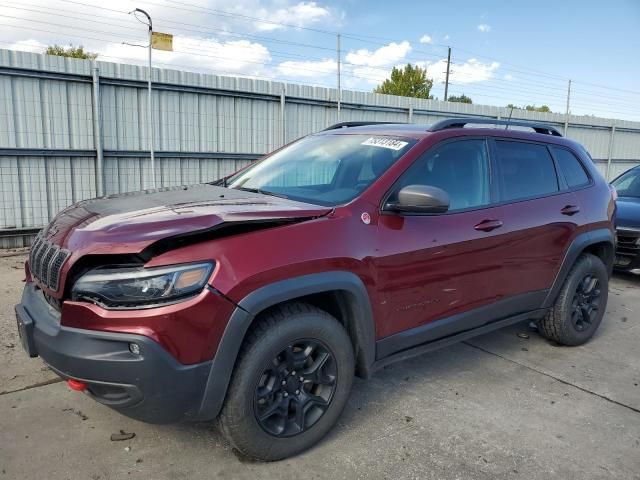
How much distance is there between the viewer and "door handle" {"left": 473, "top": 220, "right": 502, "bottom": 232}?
3.36m

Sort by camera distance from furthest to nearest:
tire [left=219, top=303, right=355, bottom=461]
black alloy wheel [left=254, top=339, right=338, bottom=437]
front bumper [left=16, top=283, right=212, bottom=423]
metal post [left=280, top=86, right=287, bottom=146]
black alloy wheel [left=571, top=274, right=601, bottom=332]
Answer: metal post [left=280, top=86, right=287, bottom=146], black alloy wheel [left=571, top=274, right=601, bottom=332], black alloy wheel [left=254, top=339, right=338, bottom=437], tire [left=219, top=303, right=355, bottom=461], front bumper [left=16, top=283, right=212, bottom=423]

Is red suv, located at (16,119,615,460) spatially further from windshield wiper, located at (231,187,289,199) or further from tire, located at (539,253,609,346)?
tire, located at (539,253,609,346)

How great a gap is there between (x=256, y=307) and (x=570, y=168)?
3.26 meters

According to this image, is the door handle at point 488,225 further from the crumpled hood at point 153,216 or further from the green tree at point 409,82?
the green tree at point 409,82

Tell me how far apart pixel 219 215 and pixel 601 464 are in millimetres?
2418

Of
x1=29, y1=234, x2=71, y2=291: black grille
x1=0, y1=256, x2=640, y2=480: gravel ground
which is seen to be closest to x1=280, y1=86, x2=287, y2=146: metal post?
x1=0, y1=256, x2=640, y2=480: gravel ground

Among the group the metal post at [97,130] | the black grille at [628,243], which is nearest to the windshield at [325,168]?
the black grille at [628,243]

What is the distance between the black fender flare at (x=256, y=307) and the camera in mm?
2283

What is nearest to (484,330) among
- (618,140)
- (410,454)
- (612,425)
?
(612,425)

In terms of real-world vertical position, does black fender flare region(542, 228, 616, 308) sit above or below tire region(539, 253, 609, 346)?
above

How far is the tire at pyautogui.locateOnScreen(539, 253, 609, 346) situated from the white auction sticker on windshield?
204 centimetres

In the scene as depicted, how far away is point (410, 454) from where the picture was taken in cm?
275

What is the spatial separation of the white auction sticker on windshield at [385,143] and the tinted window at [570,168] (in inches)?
69.0

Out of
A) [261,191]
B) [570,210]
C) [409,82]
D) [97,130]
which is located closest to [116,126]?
[97,130]
